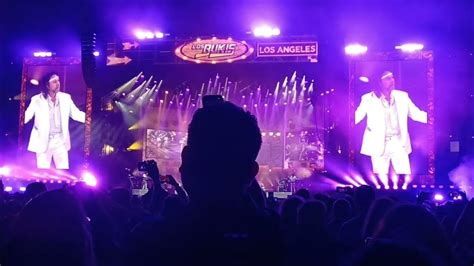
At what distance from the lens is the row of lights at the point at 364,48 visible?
13.7 metres

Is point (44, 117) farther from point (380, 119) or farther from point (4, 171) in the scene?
point (380, 119)

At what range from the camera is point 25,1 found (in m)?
13.8

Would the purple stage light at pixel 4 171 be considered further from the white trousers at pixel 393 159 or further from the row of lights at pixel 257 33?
the white trousers at pixel 393 159

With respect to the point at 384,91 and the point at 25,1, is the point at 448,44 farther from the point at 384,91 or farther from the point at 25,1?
the point at 25,1

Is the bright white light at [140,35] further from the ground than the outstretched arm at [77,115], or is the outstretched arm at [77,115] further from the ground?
the bright white light at [140,35]

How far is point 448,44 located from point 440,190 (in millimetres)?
4250

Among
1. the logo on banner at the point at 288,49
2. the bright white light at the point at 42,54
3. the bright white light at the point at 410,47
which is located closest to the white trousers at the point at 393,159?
the bright white light at the point at 410,47

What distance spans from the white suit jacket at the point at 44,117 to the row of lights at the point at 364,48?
27.5 feet

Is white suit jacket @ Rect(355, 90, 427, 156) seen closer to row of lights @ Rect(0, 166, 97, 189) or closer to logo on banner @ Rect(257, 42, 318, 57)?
logo on banner @ Rect(257, 42, 318, 57)

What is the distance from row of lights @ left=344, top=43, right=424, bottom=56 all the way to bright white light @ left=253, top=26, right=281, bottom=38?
207cm

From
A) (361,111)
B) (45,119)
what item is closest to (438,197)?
(361,111)

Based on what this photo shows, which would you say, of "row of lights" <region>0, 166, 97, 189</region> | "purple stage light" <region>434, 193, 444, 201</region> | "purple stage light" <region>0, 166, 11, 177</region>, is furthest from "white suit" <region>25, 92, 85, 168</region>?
"purple stage light" <region>434, 193, 444, 201</region>

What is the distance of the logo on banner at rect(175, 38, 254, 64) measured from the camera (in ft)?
46.5

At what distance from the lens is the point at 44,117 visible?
51.5 feet
